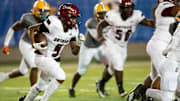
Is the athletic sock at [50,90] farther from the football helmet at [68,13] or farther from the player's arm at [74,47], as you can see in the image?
the football helmet at [68,13]

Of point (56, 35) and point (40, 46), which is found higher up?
point (56, 35)

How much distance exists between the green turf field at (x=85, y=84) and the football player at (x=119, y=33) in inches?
16.2

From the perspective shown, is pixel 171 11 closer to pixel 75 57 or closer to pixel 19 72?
pixel 19 72

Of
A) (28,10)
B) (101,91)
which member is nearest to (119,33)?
(101,91)

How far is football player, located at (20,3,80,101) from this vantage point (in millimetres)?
5156

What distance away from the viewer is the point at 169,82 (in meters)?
4.48

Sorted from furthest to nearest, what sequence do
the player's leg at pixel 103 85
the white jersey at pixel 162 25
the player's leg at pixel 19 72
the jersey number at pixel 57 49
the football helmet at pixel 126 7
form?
1. the player's leg at pixel 19 72
2. the player's leg at pixel 103 85
3. the football helmet at pixel 126 7
4. the white jersey at pixel 162 25
5. the jersey number at pixel 57 49

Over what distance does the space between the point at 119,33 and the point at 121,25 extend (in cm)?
16

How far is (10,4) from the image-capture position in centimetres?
1304

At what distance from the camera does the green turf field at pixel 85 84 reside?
682 centimetres

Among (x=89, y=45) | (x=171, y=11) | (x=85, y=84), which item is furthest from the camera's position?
(x=85, y=84)

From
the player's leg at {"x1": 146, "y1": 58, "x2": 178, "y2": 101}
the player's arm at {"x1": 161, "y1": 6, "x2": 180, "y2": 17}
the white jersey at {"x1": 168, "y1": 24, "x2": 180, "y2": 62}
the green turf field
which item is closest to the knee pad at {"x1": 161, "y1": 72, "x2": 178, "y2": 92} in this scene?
the player's leg at {"x1": 146, "y1": 58, "x2": 178, "y2": 101}

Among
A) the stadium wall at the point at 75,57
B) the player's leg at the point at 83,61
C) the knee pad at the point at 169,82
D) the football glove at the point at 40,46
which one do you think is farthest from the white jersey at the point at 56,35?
the stadium wall at the point at 75,57

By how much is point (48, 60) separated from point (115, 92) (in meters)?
2.49
